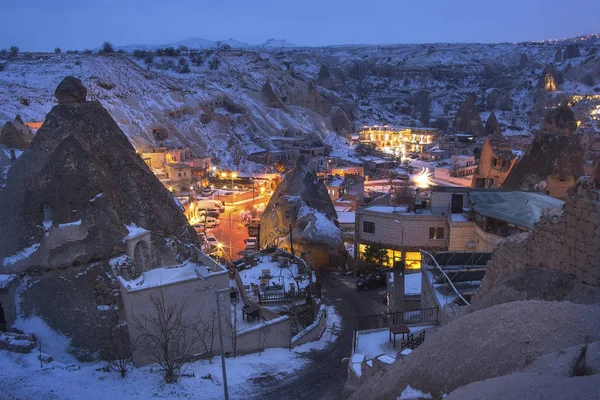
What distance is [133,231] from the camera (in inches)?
732

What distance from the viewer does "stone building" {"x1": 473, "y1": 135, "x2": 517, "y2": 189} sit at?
3616cm

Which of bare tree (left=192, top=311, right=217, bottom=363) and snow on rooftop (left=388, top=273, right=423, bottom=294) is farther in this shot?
snow on rooftop (left=388, top=273, right=423, bottom=294)

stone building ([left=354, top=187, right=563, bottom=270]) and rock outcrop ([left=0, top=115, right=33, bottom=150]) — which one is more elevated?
rock outcrop ([left=0, top=115, right=33, bottom=150])

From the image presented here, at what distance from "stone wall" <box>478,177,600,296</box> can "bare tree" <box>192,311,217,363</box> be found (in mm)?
9262

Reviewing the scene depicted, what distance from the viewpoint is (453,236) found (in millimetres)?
22938

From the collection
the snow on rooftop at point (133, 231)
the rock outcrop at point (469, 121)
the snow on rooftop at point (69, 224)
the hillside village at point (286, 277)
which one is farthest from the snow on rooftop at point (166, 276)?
the rock outcrop at point (469, 121)

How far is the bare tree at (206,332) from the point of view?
50.4ft

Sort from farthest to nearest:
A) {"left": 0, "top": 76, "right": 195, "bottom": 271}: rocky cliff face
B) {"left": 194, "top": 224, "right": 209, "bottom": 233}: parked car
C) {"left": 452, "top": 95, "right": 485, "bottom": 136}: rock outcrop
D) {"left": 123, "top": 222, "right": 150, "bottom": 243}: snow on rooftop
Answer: {"left": 452, "top": 95, "right": 485, "bottom": 136}: rock outcrop < {"left": 194, "top": 224, "right": 209, "bottom": 233}: parked car < {"left": 123, "top": 222, "right": 150, "bottom": 243}: snow on rooftop < {"left": 0, "top": 76, "right": 195, "bottom": 271}: rocky cliff face

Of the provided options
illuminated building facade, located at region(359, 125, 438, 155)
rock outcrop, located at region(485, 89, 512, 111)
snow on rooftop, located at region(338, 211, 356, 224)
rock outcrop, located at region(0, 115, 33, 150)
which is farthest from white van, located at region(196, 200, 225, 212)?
rock outcrop, located at region(485, 89, 512, 111)

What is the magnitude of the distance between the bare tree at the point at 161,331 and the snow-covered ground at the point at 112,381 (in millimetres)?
560

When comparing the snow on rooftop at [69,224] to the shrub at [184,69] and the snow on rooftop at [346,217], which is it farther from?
the shrub at [184,69]

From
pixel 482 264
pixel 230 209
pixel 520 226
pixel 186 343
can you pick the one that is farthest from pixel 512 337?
pixel 230 209

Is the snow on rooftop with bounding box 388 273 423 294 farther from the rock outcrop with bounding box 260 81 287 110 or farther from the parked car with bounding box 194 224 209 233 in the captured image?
the rock outcrop with bounding box 260 81 287 110

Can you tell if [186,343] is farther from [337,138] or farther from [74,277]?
[337,138]
